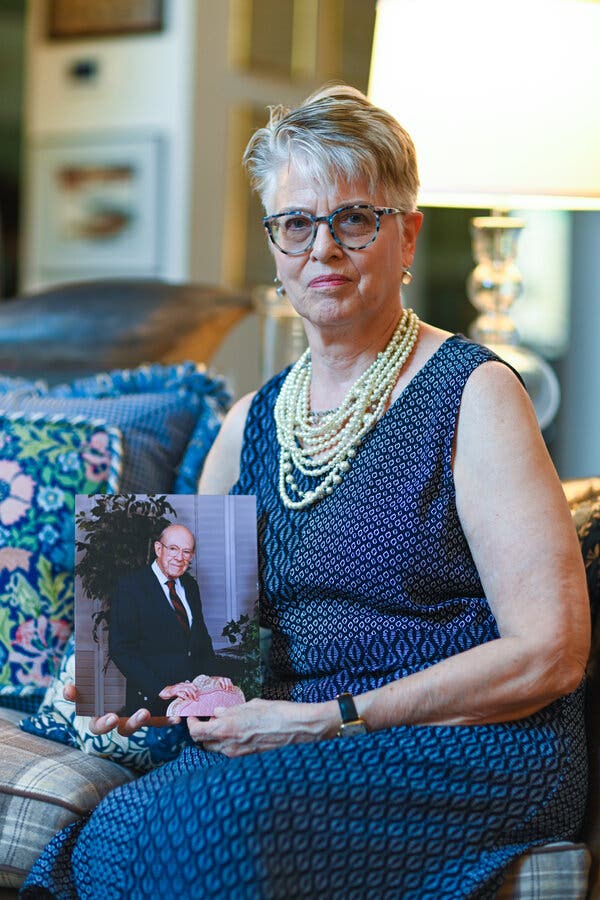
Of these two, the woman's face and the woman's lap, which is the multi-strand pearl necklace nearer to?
the woman's face

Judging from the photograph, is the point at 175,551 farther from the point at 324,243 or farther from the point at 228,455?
the point at 324,243

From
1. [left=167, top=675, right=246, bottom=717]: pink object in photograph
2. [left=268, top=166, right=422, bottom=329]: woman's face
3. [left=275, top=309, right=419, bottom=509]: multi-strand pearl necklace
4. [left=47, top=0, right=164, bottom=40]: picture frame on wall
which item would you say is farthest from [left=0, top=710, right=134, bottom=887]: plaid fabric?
[left=47, top=0, right=164, bottom=40]: picture frame on wall

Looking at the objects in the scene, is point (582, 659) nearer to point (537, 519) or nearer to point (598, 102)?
point (537, 519)

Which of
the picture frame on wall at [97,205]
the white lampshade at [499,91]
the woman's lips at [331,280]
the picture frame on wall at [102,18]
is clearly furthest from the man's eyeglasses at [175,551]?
the picture frame on wall at [102,18]

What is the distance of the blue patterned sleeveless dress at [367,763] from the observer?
120 centimetres

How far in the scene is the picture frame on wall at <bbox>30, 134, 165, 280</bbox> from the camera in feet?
16.1

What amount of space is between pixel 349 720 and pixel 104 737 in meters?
0.41

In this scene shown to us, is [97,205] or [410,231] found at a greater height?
[410,231]

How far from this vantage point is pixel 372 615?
148 cm

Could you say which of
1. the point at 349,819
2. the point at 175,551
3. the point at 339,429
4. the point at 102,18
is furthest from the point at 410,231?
the point at 102,18

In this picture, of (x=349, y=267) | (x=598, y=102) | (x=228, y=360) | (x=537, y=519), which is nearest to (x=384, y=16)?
(x=598, y=102)

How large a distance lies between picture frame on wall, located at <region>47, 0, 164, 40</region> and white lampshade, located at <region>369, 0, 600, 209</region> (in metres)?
3.13

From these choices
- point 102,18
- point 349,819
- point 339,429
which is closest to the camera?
point 349,819

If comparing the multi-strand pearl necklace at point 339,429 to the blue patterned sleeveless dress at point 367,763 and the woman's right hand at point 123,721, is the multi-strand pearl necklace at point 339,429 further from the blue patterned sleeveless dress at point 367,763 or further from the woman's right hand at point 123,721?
the woman's right hand at point 123,721
